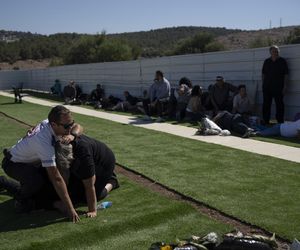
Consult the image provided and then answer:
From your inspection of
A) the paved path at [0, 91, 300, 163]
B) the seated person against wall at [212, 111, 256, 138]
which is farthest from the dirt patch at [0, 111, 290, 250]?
the seated person against wall at [212, 111, 256, 138]

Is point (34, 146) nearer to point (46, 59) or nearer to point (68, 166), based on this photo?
point (68, 166)

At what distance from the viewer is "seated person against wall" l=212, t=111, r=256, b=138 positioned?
1090 centimetres

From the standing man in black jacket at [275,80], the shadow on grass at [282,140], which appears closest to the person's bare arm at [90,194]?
the shadow on grass at [282,140]

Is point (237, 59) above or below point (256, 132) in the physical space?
above

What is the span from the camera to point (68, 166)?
5.62 m

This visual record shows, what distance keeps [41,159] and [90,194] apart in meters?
0.66

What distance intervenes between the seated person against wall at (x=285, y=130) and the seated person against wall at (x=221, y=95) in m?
2.40

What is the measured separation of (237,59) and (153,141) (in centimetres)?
501

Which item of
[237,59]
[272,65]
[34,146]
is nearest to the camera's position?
[34,146]

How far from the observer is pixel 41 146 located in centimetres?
543

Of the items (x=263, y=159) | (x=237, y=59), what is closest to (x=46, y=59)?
(x=237, y=59)

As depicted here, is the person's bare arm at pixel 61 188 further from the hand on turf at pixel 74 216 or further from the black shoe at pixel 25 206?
the black shoe at pixel 25 206

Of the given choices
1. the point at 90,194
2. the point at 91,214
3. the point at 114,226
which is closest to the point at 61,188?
the point at 90,194

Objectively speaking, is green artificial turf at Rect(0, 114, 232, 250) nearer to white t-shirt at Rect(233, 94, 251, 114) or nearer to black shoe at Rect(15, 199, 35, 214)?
black shoe at Rect(15, 199, 35, 214)
